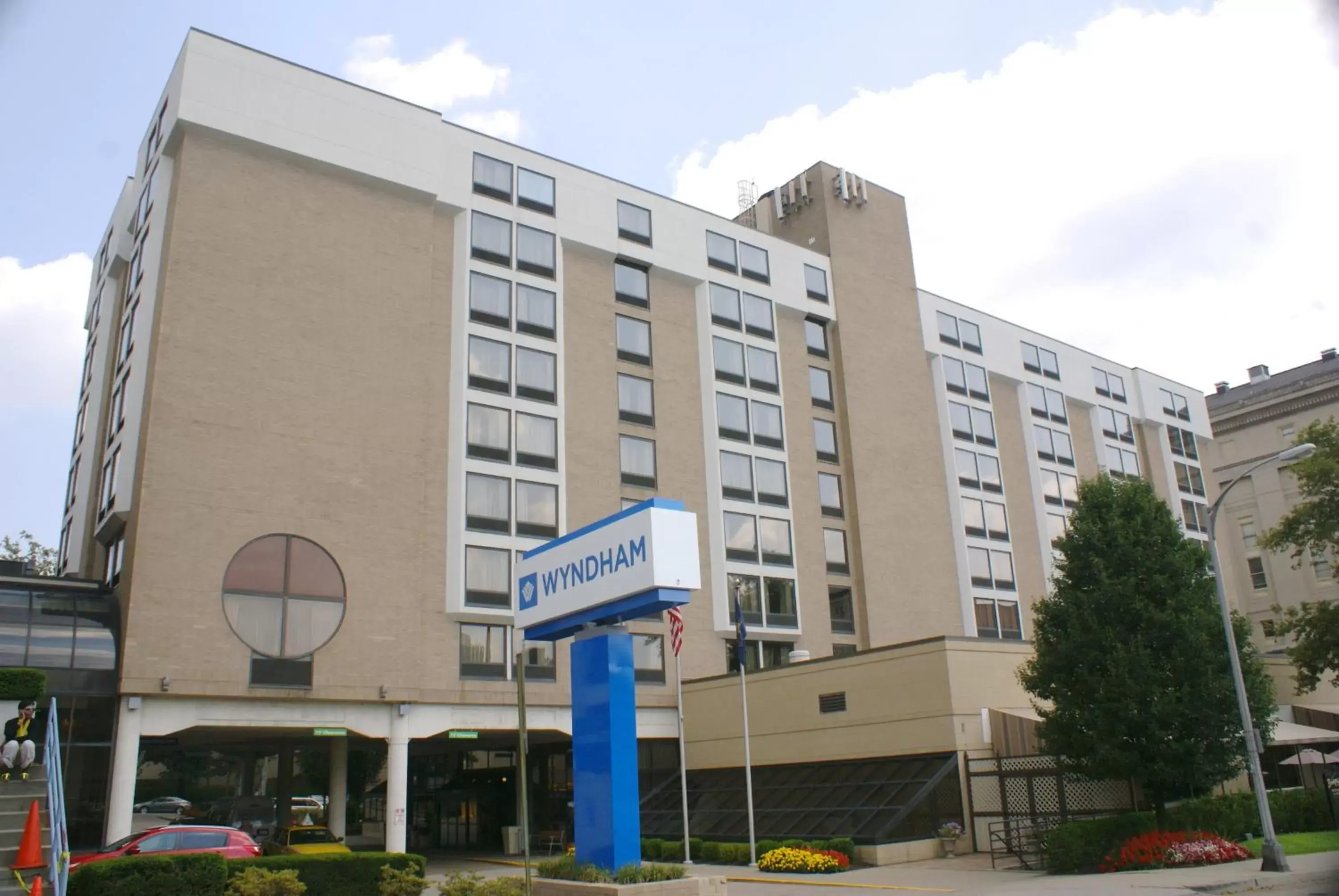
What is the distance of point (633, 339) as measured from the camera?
4747 centimetres

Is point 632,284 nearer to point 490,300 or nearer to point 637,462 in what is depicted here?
point 490,300

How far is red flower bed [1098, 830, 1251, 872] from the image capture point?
2419cm

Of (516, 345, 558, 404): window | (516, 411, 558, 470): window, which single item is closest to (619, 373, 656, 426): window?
(516, 345, 558, 404): window

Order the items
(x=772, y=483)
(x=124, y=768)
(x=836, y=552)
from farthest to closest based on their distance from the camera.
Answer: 1. (x=836, y=552)
2. (x=772, y=483)
3. (x=124, y=768)

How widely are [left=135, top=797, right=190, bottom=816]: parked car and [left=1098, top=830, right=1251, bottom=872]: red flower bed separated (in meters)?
32.8

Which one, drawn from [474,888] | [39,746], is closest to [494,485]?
[39,746]

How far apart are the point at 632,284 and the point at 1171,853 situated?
32055 mm

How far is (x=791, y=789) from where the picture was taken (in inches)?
1396

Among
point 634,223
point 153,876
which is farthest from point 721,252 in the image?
point 153,876

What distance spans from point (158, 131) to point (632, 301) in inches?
787

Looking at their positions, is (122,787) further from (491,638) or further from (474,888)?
(474,888)

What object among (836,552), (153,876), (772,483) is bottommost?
(153,876)

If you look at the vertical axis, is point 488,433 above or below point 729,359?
below

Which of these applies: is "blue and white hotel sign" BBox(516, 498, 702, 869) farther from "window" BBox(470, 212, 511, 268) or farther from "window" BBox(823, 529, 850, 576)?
"window" BBox(823, 529, 850, 576)
